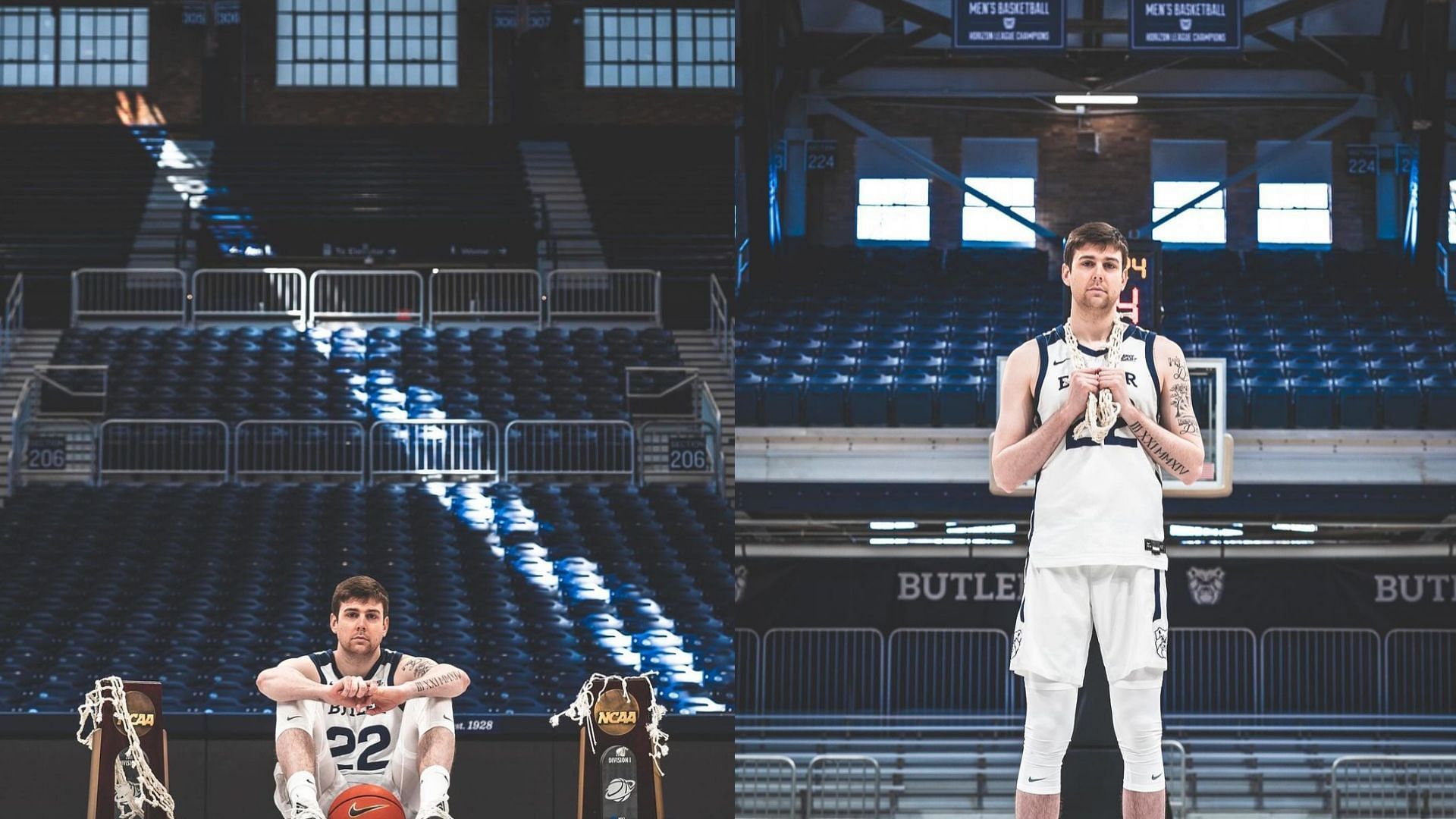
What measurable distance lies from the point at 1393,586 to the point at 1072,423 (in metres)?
14.7

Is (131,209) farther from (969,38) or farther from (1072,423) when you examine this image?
(1072,423)

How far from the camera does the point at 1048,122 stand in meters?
20.6

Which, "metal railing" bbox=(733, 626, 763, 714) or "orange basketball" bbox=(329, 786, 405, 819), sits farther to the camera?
"metal railing" bbox=(733, 626, 763, 714)

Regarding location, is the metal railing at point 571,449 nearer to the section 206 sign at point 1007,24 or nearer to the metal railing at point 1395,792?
the section 206 sign at point 1007,24

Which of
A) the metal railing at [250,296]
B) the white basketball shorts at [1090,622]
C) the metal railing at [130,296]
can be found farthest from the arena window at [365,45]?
the white basketball shorts at [1090,622]

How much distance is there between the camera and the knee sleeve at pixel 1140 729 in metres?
3.30

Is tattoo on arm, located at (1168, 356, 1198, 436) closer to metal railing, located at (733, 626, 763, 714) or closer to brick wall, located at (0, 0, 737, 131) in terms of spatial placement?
metal railing, located at (733, 626, 763, 714)

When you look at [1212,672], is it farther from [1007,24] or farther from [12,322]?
[12,322]

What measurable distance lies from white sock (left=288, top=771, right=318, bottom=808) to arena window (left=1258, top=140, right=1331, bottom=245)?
1714 cm

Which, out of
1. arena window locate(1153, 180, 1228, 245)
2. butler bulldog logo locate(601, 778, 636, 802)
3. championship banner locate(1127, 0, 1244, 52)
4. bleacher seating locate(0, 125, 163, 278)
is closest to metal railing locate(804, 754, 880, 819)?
butler bulldog logo locate(601, 778, 636, 802)

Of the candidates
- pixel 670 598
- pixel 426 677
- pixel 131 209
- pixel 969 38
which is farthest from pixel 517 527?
pixel 426 677

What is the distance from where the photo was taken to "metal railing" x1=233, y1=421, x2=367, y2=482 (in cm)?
1717

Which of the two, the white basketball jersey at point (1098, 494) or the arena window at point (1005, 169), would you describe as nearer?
the white basketball jersey at point (1098, 494)

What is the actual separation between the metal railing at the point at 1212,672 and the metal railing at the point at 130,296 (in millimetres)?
11790
